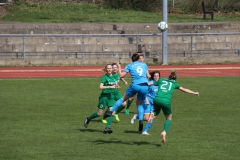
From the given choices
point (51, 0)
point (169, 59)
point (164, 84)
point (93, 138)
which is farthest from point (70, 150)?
point (51, 0)

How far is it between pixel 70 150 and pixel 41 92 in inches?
432

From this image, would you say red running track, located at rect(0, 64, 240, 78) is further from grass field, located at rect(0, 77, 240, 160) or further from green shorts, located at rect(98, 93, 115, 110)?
green shorts, located at rect(98, 93, 115, 110)

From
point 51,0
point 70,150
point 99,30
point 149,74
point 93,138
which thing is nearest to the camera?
point 70,150

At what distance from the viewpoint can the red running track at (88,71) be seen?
28.8m

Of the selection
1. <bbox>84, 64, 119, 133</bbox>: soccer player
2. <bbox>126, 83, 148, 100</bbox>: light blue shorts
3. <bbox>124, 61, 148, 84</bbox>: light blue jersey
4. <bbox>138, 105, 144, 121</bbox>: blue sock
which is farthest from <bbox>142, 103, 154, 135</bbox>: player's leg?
<bbox>84, 64, 119, 133</bbox>: soccer player

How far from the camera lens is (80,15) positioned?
4359cm

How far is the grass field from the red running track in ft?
13.7

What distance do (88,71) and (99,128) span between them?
14974 millimetres

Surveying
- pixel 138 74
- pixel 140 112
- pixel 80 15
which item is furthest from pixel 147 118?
pixel 80 15

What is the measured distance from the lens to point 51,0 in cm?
4869

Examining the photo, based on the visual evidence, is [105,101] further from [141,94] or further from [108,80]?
[141,94]

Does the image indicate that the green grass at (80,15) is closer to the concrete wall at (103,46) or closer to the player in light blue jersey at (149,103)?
the concrete wall at (103,46)

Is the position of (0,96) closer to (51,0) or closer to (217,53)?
(217,53)

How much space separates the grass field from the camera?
39.6ft
